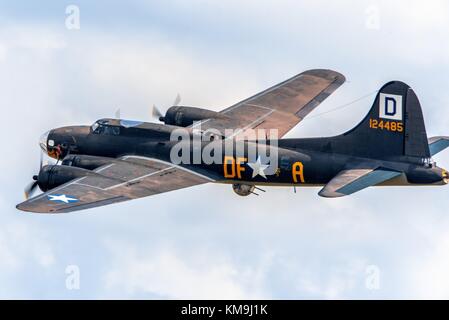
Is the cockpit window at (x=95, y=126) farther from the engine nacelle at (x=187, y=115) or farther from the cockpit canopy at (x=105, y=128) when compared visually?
the engine nacelle at (x=187, y=115)

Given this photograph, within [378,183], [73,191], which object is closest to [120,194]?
[73,191]

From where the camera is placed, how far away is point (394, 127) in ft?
228

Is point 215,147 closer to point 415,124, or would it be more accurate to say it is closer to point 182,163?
point 182,163

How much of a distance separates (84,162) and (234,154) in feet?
24.9

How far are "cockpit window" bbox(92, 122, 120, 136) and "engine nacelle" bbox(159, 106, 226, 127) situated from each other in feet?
13.7

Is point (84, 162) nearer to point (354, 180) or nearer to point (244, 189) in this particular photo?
point (244, 189)

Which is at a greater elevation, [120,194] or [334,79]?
[334,79]

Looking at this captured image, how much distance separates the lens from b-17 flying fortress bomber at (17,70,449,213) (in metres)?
69.1

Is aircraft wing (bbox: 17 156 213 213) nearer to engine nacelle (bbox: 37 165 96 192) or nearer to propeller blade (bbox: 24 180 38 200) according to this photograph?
engine nacelle (bbox: 37 165 96 192)

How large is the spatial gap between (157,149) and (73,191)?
6.64 metres

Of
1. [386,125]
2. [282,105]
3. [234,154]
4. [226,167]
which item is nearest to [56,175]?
[226,167]

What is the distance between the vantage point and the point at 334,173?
232ft

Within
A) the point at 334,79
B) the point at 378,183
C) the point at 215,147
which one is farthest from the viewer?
the point at 334,79

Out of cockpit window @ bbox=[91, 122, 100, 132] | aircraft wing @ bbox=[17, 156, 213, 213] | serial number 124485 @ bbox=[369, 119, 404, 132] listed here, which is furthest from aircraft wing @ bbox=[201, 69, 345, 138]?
serial number 124485 @ bbox=[369, 119, 404, 132]
